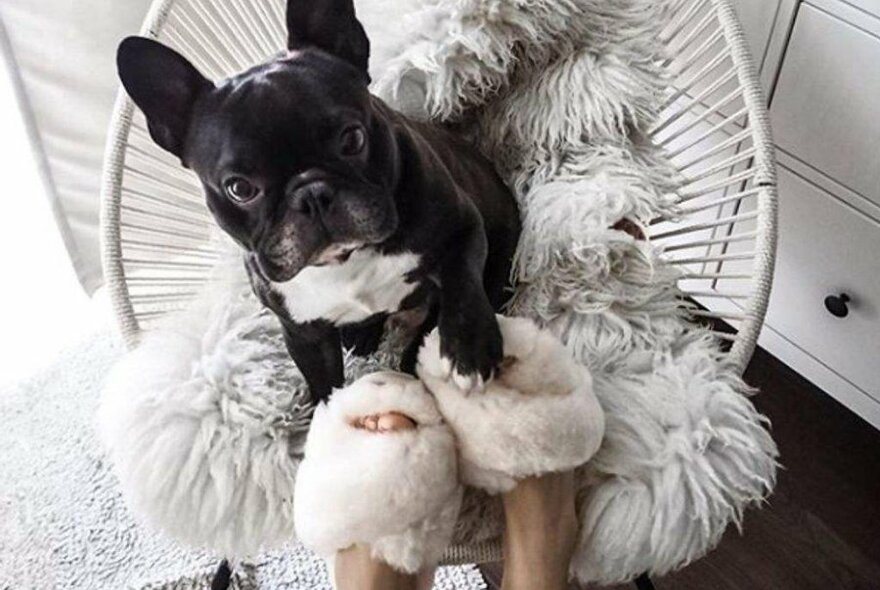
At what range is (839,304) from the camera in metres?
1.29

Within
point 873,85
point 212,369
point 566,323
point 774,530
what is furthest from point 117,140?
point 774,530

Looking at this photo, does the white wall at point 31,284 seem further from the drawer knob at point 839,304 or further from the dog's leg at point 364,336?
the drawer knob at point 839,304

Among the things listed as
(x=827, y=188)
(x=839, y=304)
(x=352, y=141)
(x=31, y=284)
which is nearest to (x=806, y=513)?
(x=839, y=304)

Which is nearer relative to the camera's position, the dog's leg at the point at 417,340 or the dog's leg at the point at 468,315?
the dog's leg at the point at 468,315

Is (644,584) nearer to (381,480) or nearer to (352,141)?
(381,480)

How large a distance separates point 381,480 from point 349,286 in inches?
6.6

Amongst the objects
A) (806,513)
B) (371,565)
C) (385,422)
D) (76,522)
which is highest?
(385,422)

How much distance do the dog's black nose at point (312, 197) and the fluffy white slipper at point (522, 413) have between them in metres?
0.18

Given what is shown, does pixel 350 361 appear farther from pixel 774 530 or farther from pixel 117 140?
pixel 774 530

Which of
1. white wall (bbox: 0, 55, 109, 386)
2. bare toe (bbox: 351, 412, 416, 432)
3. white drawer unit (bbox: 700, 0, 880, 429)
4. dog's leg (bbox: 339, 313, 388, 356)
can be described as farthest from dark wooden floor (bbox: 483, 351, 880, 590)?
white wall (bbox: 0, 55, 109, 386)

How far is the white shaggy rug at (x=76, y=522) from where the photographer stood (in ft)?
4.20

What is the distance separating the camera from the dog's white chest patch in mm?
862

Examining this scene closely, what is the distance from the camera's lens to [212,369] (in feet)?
→ 3.14

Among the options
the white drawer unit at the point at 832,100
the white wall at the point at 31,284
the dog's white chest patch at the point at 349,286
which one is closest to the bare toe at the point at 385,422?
the dog's white chest patch at the point at 349,286
